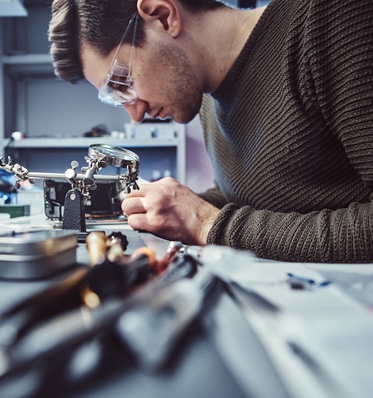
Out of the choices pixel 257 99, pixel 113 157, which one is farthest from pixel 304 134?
pixel 113 157

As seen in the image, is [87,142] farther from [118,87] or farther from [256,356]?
[256,356]

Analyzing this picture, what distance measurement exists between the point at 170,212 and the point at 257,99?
0.38 meters

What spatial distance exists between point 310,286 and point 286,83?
54cm

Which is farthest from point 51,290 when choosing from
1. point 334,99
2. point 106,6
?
point 106,6

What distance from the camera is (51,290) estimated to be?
281 millimetres

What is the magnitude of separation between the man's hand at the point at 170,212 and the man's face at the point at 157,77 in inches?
13.0

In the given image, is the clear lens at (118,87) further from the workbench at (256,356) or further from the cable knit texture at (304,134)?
the workbench at (256,356)

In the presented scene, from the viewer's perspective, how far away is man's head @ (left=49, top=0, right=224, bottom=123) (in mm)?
915

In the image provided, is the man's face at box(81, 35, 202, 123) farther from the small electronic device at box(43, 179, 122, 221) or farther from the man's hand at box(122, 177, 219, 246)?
the man's hand at box(122, 177, 219, 246)

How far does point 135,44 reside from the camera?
95 cm

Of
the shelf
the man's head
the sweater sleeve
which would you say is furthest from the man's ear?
the shelf

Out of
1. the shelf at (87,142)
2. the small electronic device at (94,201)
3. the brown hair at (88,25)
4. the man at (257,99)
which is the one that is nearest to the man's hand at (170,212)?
the man at (257,99)

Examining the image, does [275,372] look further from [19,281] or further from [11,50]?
[11,50]

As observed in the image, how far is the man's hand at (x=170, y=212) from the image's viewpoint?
739 mm
